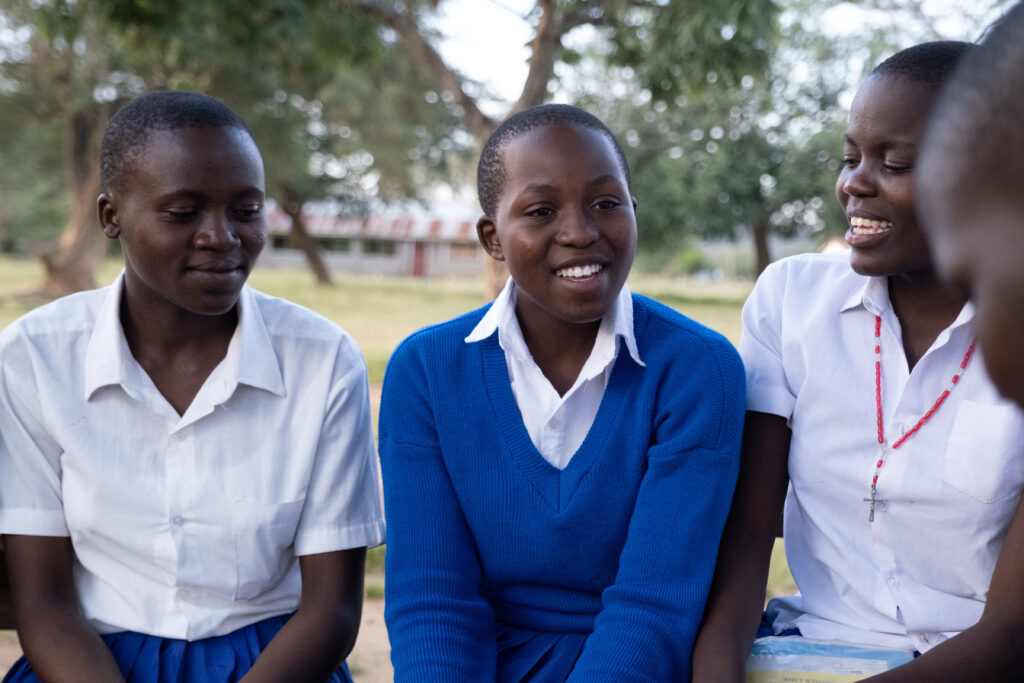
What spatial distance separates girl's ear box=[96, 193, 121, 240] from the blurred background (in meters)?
1.90

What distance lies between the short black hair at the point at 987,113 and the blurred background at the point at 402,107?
2.94 m

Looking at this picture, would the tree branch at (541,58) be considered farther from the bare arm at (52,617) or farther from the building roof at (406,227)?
the building roof at (406,227)

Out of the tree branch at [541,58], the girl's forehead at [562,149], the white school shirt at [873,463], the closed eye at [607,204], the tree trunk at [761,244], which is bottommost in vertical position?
the tree trunk at [761,244]

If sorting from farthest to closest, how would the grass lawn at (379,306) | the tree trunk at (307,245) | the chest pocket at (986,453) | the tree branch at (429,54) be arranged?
the tree trunk at (307,245) < the grass lawn at (379,306) < the tree branch at (429,54) < the chest pocket at (986,453)

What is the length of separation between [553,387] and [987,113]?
1.27 meters

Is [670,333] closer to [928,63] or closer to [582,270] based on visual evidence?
[582,270]

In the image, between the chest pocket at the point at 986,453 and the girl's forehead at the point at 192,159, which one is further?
the girl's forehead at the point at 192,159

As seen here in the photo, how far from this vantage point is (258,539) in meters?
2.03

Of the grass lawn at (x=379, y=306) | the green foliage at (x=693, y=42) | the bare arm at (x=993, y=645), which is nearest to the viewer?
the bare arm at (x=993, y=645)

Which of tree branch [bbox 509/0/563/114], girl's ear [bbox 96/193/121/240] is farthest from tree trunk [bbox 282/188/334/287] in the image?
girl's ear [bbox 96/193/121/240]

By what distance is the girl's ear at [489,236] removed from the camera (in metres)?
2.18

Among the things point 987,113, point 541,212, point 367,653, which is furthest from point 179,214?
point 367,653

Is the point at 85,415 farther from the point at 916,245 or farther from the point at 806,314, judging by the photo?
the point at 916,245

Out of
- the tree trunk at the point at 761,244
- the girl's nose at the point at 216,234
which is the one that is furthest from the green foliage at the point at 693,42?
the tree trunk at the point at 761,244
